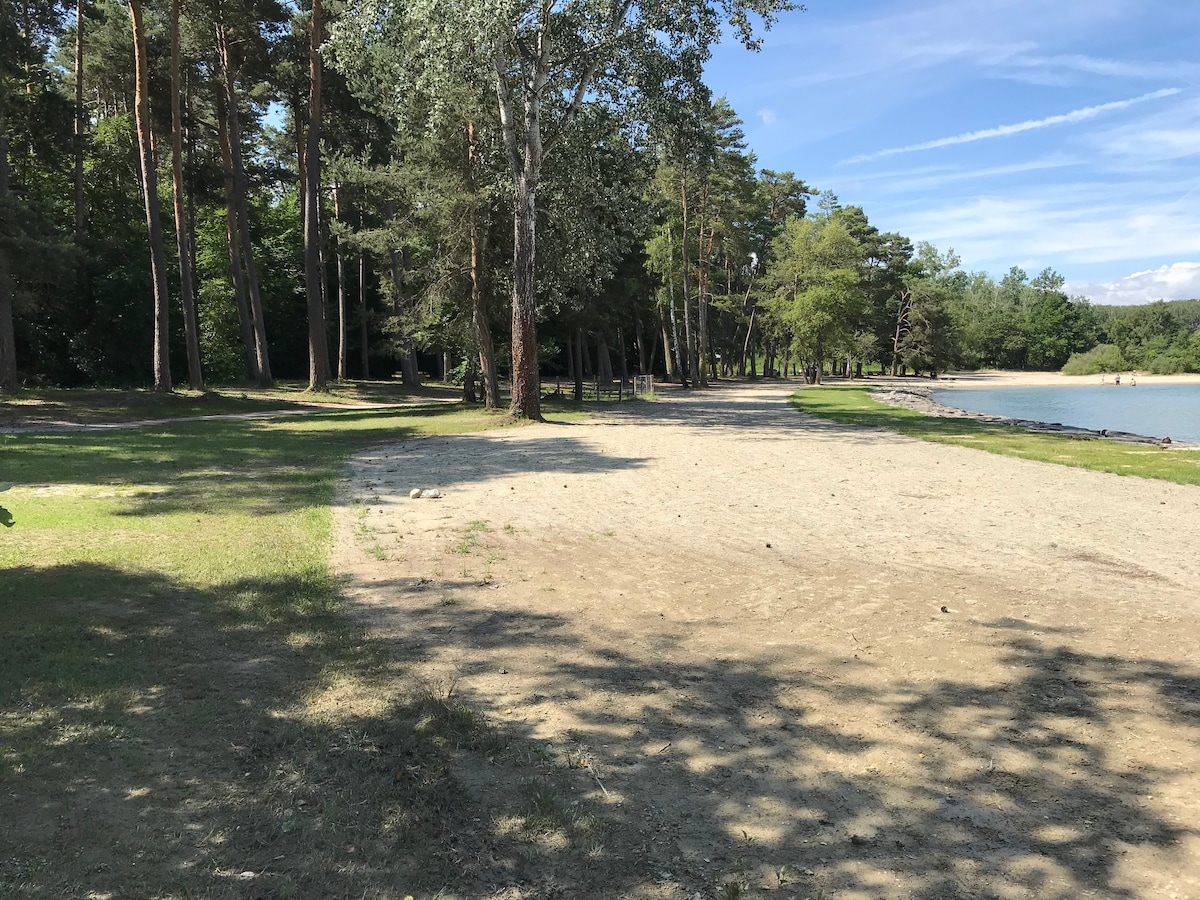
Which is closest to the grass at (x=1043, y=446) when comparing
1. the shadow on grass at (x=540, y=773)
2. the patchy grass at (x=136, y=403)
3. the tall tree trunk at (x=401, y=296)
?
the shadow on grass at (x=540, y=773)

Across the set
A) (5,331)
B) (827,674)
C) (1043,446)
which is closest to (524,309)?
(1043,446)

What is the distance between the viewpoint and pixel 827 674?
166 inches

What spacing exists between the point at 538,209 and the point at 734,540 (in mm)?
15867

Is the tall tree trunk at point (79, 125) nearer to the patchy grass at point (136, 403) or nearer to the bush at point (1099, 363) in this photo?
the patchy grass at point (136, 403)

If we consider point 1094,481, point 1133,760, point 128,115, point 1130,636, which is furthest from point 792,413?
point 128,115

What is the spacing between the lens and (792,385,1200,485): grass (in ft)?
40.7

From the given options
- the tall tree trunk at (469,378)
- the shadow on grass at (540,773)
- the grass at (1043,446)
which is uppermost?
the tall tree trunk at (469,378)

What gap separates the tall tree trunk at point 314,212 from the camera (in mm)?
24672

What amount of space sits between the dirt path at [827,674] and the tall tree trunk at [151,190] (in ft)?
53.4

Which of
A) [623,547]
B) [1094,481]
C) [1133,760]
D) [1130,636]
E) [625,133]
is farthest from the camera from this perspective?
[625,133]

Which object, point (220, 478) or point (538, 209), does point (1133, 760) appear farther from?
point (538, 209)

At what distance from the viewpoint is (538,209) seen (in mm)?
21000

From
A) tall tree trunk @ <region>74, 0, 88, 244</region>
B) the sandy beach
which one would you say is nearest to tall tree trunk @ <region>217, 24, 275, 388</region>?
tall tree trunk @ <region>74, 0, 88, 244</region>

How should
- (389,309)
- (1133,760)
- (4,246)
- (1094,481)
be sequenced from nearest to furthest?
(1133,760)
(1094,481)
(4,246)
(389,309)
